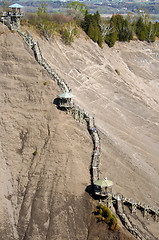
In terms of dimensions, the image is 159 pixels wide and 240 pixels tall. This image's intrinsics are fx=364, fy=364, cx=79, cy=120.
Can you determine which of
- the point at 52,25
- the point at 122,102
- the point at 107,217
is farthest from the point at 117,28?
the point at 107,217

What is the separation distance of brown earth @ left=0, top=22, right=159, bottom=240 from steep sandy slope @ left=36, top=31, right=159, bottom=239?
132mm

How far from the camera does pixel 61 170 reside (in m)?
33.4

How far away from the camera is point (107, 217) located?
1133 inches

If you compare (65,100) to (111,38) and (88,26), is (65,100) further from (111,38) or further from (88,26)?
(111,38)

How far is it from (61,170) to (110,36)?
4086 centimetres

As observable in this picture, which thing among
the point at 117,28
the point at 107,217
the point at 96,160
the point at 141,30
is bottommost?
the point at 107,217

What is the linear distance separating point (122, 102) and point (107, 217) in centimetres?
2426

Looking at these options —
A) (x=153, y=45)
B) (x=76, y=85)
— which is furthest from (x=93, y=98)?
(x=153, y=45)

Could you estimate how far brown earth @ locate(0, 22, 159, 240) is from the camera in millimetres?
30672

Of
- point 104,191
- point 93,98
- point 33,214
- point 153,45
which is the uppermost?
point 153,45

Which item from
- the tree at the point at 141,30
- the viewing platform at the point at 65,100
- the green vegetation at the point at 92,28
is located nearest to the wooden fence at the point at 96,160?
the viewing platform at the point at 65,100

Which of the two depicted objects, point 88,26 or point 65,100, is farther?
point 88,26

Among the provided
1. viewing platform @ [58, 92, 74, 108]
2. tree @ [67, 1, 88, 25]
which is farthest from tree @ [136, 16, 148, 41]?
viewing platform @ [58, 92, 74, 108]

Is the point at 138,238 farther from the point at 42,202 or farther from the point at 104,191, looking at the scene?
the point at 42,202
